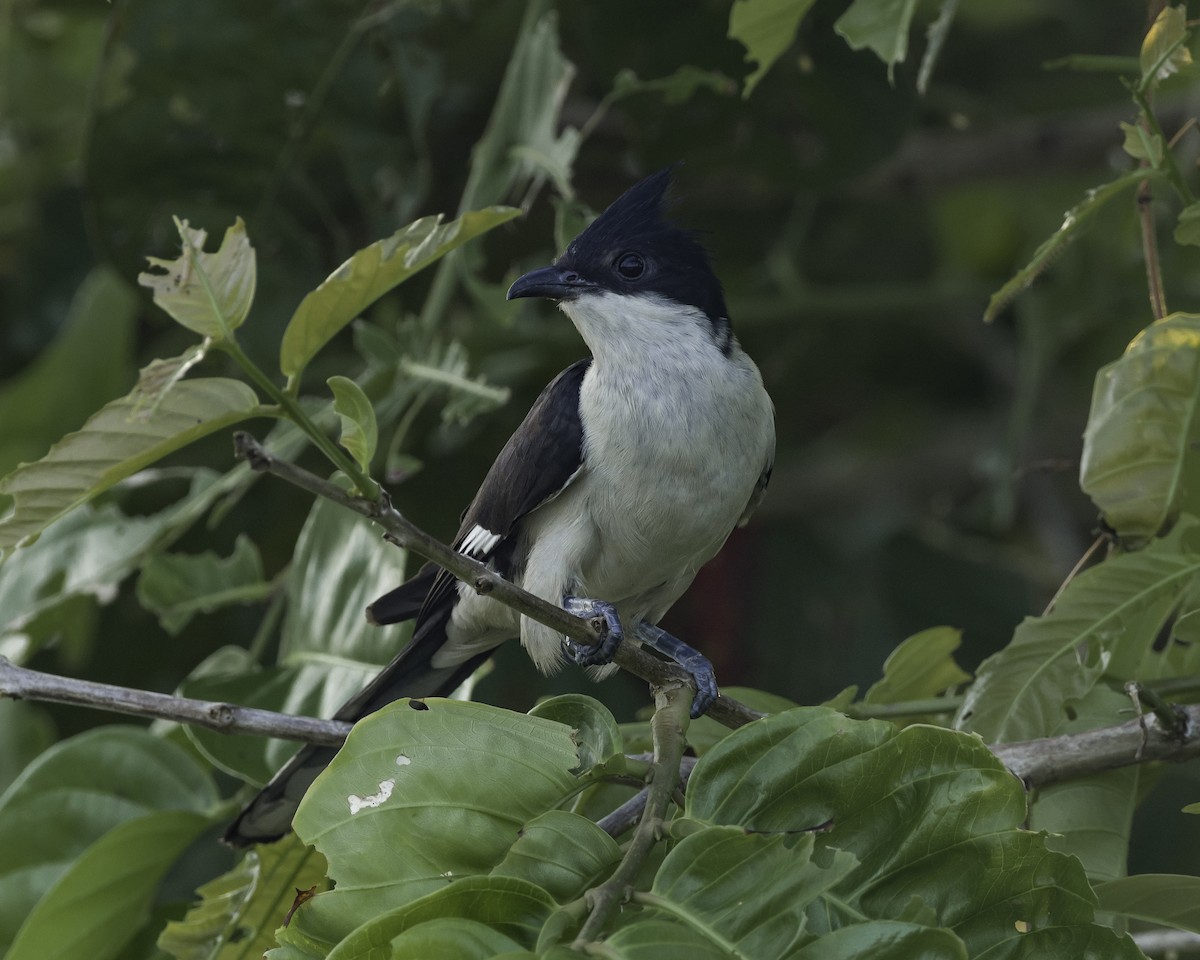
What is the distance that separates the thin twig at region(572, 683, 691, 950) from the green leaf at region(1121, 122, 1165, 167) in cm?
114

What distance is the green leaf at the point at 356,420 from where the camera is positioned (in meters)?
1.66

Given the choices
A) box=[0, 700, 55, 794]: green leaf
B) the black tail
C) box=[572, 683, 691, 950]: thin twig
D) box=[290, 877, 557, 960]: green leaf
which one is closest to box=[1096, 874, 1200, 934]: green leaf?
box=[572, 683, 691, 950]: thin twig

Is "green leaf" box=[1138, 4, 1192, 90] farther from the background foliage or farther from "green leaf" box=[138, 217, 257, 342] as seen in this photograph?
"green leaf" box=[138, 217, 257, 342]

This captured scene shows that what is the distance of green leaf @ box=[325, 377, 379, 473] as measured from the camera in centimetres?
166

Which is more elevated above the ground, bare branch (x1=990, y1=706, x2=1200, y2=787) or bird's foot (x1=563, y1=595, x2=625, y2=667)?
bare branch (x1=990, y1=706, x2=1200, y2=787)

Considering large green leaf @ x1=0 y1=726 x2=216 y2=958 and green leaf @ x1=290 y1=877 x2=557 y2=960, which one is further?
large green leaf @ x1=0 y1=726 x2=216 y2=958

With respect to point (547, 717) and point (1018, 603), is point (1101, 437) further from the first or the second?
point (1018, 603)

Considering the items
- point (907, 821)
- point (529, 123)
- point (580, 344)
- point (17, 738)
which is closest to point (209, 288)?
point (907, 821)

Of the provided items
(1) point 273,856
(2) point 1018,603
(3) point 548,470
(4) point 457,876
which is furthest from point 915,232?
(4) point 457,876

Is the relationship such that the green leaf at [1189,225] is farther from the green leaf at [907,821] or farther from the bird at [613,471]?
the bird at [613,471]

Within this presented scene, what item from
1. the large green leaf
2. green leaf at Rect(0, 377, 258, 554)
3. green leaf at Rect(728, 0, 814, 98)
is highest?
green leaf at Rect(728, 0, 814, 98)

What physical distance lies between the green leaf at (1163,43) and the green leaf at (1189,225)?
0.21m

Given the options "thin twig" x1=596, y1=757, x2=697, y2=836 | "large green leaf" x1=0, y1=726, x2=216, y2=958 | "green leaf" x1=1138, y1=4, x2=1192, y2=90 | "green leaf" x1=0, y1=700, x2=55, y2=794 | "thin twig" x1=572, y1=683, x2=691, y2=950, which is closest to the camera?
"thin twig" x1=572, y1=683, x2=691, y2=950

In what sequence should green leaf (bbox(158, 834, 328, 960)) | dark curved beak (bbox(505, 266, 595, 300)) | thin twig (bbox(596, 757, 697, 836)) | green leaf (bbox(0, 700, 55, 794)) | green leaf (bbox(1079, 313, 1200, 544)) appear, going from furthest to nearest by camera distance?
green leaf (bbox(0, 700, 55, 794)) < dark curved beak (bbox(505, 266, 595, 300)) < green leaf (bbox(158, 834, 328, 960)) < green leaf (bbox(1079, 313, 1200, 544)) < thin twig (bbox(596, 757, 697, 836))
